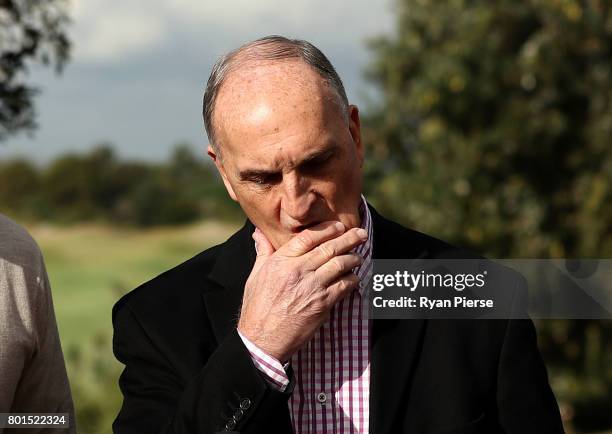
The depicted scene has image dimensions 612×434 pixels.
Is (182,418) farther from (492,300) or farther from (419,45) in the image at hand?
(419,45)

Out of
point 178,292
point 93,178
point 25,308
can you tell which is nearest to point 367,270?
point 178,292

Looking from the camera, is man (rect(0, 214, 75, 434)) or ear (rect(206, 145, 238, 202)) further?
man (rect(0, 214, 75, 434))

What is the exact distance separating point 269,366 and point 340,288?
29 centimetres

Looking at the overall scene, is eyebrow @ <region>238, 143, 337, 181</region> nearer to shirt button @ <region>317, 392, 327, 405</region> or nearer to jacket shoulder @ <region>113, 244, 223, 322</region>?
jacket shoulder @ <region>113, 244, 223, 322</region>

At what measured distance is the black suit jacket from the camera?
2664mm

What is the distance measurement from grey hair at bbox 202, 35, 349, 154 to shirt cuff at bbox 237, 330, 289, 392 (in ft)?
1.99

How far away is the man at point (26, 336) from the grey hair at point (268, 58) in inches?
37.0

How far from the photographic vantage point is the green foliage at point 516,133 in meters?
10.8

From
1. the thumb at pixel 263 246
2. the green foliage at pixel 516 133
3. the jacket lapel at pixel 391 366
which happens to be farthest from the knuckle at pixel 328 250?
the green foliage at pixel 516 133

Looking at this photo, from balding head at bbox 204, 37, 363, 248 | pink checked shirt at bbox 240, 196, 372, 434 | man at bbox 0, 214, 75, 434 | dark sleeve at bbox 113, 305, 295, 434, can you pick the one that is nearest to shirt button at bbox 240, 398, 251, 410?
dark sleeve at bbox 113, 305, 295, 434

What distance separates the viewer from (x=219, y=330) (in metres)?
2.96

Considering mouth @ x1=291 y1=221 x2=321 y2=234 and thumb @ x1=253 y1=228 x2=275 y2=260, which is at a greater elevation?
mouth @ x1=291 y1=221 x2=321 y2=234

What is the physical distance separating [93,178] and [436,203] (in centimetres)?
719

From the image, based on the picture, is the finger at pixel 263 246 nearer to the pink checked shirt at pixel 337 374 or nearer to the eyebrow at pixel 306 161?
the eyebrow at pixel 306 161
